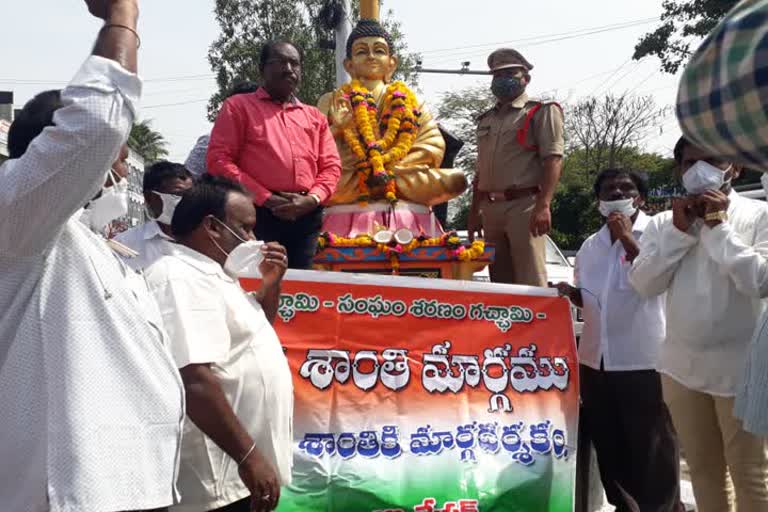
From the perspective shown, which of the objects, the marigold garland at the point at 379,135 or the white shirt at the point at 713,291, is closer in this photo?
the white shirt at the point at 713,291

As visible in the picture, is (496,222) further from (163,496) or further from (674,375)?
(163,496)

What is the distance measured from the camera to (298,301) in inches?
171

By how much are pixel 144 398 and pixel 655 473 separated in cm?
313

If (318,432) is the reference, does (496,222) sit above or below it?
above

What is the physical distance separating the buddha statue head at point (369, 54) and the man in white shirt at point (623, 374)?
2344 mm

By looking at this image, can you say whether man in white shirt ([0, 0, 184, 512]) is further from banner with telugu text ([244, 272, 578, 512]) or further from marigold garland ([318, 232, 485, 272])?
marigold garland ([318, 232, 485, 272])

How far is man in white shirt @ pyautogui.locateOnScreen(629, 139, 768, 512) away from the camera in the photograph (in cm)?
366

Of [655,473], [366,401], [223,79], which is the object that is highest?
[223,79]

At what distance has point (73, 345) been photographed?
1.89 meters

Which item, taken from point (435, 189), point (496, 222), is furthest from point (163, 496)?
point (435, 189)

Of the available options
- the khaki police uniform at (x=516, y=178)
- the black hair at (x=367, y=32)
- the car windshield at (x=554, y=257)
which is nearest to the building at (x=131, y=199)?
the black hair at (x=367, y=32)

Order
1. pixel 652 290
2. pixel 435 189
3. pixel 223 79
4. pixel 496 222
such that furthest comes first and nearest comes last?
pixel 223 79 → pixel 435 189 → pixel 496 222 → pixel 652 290

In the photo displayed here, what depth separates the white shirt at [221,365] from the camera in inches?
102

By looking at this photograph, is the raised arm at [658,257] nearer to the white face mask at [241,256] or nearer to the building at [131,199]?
the white face mask at [241,256]
